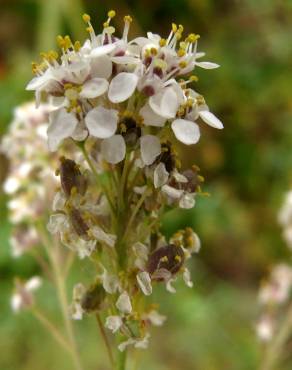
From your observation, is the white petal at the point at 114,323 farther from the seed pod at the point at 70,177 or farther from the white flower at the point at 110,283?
the seed pod at the point at 70,177

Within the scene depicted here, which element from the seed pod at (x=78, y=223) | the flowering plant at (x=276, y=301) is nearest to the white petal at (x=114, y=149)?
the seed pod at (x=78, y=223)

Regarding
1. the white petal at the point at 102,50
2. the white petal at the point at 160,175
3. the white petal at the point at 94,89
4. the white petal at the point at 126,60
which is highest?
the white petal at the point at 102,50

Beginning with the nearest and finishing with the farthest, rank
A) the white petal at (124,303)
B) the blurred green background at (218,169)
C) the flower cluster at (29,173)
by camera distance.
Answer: the white petal at (124,303) → the flower cluster at (29,173) → the blurred green background at (218,169)

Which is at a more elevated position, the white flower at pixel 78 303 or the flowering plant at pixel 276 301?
the flowering plant at pixel 276 301

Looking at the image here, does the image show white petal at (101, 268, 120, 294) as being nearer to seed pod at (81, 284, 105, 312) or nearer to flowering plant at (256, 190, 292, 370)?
seed pod at (81, 284, 105, 312)

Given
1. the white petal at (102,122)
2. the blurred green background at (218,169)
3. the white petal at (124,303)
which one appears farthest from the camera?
the blurred green background at (218,169)

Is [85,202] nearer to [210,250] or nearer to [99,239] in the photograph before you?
[99,239]
